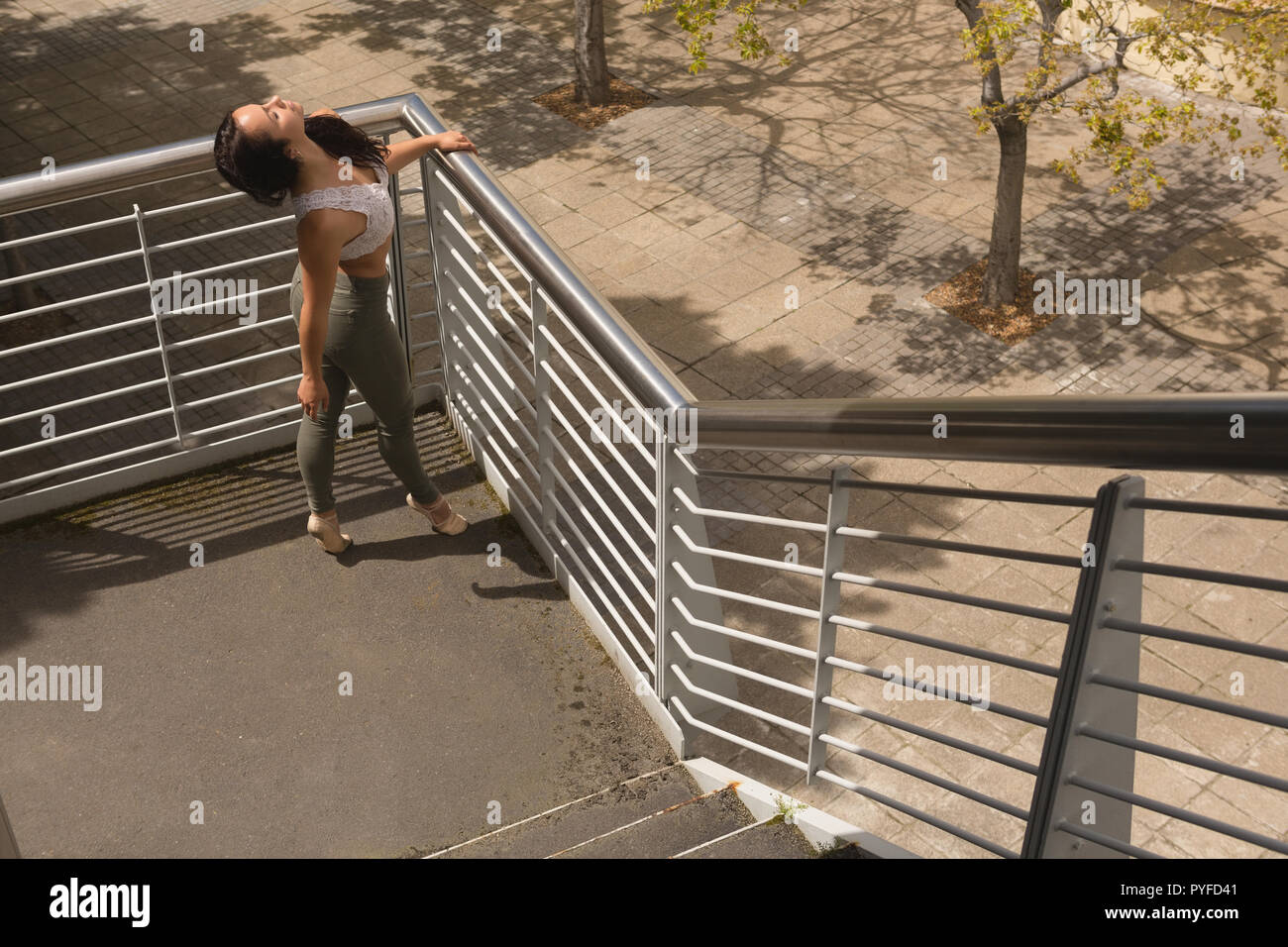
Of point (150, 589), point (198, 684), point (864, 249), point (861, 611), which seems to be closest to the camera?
point (198, 684)

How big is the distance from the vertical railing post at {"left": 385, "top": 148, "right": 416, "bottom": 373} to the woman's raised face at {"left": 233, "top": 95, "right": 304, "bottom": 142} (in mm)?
680

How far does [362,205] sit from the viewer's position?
3.97 m

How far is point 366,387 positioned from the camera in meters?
4.44

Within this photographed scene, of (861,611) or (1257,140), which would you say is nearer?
(861,611)

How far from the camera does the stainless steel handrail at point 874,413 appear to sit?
67.9 inches

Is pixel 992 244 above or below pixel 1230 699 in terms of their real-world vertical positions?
above

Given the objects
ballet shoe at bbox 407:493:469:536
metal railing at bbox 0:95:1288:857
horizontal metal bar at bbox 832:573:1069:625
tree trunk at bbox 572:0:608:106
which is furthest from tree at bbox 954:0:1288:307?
horizontal metal bar at bbox 832:573:1069:625

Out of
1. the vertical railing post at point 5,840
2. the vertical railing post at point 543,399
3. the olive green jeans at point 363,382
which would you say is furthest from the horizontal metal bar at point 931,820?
the olive green jeans at point 363,382

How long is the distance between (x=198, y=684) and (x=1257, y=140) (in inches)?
405

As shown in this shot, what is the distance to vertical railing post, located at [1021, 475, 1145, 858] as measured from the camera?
208cm

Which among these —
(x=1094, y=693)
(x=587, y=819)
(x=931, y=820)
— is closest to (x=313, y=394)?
(x=587, y=819)

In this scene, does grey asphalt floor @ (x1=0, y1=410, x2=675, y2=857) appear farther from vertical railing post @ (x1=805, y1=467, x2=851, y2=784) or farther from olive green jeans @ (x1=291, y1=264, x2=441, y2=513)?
vertical railing post @ (x1=805, y1=467, x2=851, y2=784)

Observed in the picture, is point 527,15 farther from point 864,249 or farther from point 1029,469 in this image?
point 1029,469
